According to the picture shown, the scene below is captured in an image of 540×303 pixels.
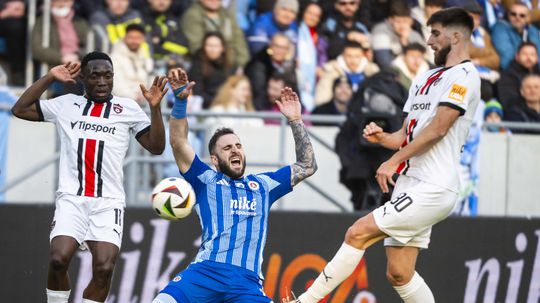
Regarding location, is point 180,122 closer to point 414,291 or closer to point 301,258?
point 414,291

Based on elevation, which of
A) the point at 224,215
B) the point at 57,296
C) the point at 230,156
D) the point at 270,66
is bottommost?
the point at 57,296

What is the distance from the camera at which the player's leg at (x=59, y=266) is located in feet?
29.8

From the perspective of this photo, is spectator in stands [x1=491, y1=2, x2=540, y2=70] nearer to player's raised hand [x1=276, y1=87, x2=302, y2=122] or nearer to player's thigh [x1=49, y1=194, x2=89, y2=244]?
player's raised hand [x1=276, y1=87, x2=302, y2=122]

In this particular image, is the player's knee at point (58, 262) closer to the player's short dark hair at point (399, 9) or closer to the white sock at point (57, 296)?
the white sock at point (57, 296)

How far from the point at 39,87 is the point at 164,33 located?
16.1 feet

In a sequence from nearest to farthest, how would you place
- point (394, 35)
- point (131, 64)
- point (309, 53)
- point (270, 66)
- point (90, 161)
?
1. point (90, 161)
2. point (131, 64)
3. point (270, 66)
4. point (309, 53)
5. point (394, 35)

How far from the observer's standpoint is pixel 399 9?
15.6m

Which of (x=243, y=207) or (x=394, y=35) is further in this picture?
(x=394, y=35)

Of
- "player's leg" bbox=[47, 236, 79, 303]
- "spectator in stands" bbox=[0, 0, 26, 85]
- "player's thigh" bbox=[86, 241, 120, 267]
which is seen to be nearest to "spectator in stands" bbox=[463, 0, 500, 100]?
"spectator in stands" bbox=[0, 0, 26, 85]

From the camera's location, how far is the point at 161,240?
37.2 ft

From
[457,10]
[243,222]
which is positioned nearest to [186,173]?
[243,222]

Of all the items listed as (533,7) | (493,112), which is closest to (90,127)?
(493,112)

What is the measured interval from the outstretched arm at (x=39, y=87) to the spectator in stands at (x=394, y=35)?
6375 millimetres

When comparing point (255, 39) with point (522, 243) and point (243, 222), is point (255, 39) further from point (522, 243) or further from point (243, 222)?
point (243, 222)
